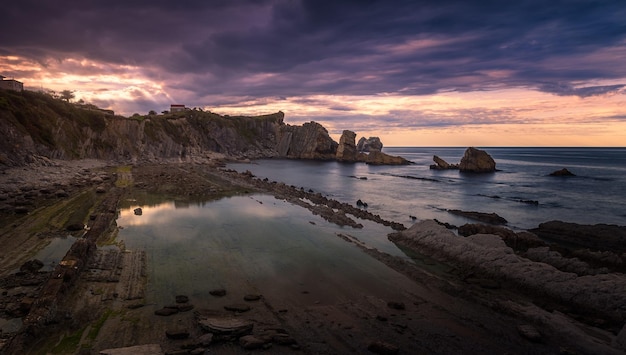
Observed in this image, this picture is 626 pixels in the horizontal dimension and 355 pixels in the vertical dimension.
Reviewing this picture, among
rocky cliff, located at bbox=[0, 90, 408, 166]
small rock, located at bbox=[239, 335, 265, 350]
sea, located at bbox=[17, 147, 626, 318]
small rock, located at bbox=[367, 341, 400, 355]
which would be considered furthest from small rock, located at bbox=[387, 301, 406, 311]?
rocky cliff, located at bbox=[0, 90, 408, 166]

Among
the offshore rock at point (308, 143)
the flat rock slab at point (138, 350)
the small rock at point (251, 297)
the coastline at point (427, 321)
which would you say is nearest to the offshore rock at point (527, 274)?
the coastline at point (427, 321)

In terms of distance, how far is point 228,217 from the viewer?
32031 millimetres

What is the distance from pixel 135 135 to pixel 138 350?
93932mm

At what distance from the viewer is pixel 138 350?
10.4m

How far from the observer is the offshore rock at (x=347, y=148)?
151125mm

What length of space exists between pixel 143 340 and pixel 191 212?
23088 mm

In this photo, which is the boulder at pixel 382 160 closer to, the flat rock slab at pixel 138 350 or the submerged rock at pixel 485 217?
the submerged rock at pixel 485 217

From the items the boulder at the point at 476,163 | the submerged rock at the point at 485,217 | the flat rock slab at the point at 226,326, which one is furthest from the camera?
the boulder at the point at 476,163

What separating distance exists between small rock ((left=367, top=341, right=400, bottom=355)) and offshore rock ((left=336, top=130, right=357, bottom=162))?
459 ft

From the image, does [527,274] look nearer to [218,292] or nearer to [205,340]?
[218,292]

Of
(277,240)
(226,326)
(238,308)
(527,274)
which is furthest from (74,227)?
(527,274)

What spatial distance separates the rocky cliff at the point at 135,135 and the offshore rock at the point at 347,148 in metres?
0.45

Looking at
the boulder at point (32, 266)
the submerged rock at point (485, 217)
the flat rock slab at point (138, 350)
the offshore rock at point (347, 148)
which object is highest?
the offshore rock at point (347, 148)

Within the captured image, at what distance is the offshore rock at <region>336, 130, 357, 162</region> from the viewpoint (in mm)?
151125
